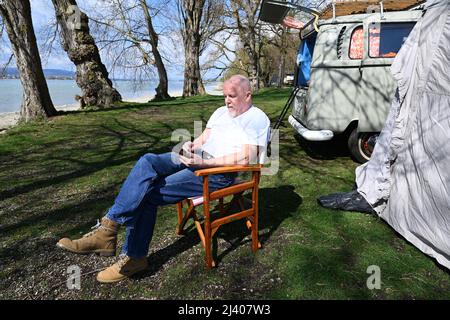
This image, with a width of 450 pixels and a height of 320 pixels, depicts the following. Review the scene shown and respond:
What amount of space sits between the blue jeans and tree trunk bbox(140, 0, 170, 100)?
16370 mm

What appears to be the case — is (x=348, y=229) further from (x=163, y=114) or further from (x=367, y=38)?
(x=163, y=114)

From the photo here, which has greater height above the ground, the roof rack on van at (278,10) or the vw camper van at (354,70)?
the roof rack on van at (278,10)

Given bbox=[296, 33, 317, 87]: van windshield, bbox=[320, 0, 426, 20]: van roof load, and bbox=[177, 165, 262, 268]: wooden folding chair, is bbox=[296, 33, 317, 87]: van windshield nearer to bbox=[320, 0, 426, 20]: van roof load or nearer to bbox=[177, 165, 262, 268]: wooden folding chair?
bbox=[320, 0, 426, 20]: van roof load

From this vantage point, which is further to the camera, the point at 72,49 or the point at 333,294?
the point at 72,49

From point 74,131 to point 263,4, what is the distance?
17.2ft

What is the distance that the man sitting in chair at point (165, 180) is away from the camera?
2516 millimetres

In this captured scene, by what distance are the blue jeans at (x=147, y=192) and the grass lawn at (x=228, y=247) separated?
1.24 ft

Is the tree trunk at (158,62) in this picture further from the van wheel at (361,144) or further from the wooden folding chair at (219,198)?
the wooden folding chair at (219,198)

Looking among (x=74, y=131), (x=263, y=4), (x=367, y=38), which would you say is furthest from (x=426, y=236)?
(x=74, y=131)

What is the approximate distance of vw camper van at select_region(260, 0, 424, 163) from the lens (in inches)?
189

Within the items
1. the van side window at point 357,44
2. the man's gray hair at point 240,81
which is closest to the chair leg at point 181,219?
the man's gray hair at point 240,81

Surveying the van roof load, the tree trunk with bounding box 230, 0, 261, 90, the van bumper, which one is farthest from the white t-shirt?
the tree trunk with bounding box 230, 0, 261, 90

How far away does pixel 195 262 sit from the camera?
2879 millimetres
